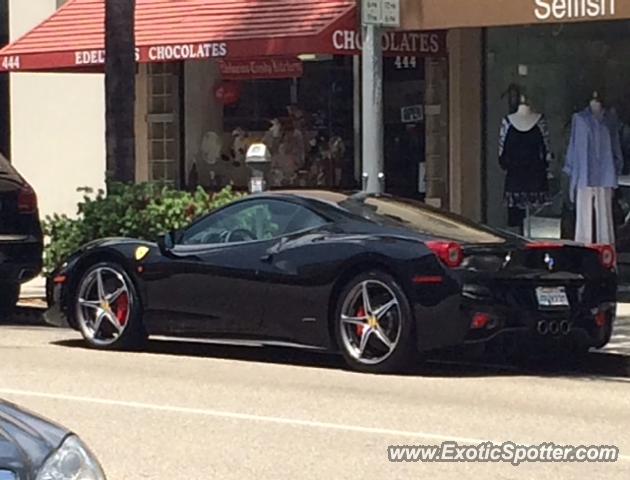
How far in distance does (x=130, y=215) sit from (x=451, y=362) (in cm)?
468

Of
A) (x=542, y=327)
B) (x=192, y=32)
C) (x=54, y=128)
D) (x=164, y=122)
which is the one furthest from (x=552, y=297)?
(x=54, y=128)

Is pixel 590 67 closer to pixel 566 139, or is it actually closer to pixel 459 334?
pixel 566 139

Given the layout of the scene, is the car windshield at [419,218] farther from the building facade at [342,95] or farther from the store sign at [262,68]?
the store sign at [262,68]

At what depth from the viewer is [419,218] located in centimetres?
1231

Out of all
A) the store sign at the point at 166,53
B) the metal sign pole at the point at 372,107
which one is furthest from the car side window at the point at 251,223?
the store sign at the point at 166,53

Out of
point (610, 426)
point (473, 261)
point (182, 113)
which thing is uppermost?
point (182, 113)

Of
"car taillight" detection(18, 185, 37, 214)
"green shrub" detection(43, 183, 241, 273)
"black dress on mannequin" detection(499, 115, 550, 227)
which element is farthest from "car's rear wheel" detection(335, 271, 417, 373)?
"black dress on mannequin" detection(499, 115, 550, 227)

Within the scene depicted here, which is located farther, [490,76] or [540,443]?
[490,76]

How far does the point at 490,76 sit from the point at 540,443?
1103 cm

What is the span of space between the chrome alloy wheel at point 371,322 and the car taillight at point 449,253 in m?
0.46

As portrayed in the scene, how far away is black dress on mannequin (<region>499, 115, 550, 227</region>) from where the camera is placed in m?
18.6

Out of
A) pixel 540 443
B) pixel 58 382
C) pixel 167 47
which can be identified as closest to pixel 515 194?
pixel 167 47

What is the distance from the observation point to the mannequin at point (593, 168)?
57.7 feet

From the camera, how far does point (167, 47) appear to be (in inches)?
761
